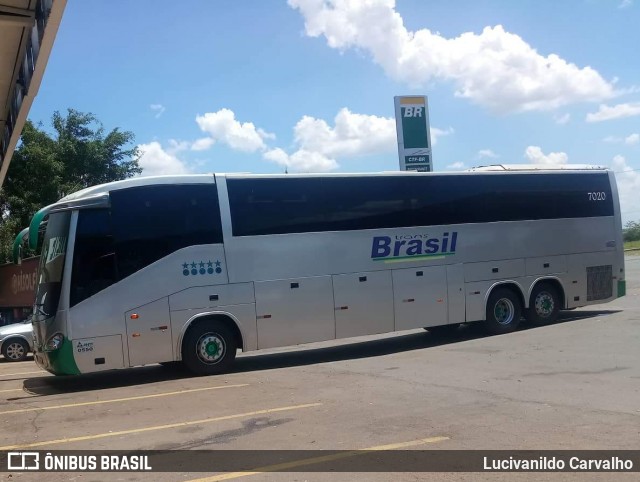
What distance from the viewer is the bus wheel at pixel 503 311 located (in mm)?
16141

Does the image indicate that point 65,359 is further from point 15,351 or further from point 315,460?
point 15,351

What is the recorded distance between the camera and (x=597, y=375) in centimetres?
1005

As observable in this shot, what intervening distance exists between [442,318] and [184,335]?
5896 mm

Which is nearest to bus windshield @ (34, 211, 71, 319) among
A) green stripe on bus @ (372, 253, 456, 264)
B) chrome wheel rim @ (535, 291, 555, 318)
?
green stripe on bus @ (372, 253, 456, 264)

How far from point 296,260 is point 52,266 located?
14.7ft

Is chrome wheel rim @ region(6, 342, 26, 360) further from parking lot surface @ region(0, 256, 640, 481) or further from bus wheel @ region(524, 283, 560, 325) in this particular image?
bus wheel @ region(524, 283, 560, 325)

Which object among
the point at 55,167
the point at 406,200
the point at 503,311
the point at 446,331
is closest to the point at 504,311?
the point at 503,311

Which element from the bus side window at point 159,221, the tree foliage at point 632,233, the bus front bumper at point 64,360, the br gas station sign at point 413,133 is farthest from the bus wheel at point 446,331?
the tree foliage at point 632,233

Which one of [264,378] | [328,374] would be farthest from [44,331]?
[328,374]

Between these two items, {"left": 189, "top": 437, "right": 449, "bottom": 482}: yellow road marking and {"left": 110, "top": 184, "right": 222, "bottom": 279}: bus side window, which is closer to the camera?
{"left": 189, "top": 437, "right": 449, "bottom": 482}: yellow road marking

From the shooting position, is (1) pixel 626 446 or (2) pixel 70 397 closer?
(1) pixel 626 446

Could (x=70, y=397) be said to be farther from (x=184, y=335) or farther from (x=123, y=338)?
(x=184, y=335)

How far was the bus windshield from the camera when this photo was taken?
11.9 meters

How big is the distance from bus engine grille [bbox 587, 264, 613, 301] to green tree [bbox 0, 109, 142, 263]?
23.6 metres
